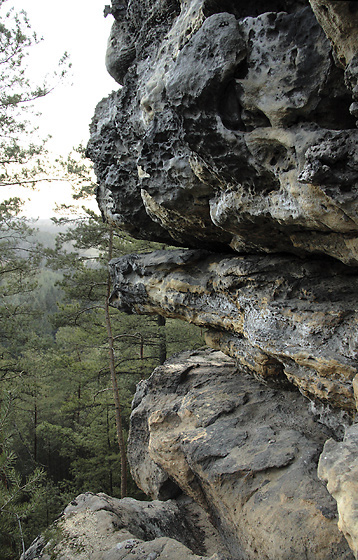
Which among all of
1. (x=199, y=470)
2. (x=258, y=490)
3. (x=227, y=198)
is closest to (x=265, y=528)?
(x=258, y=490)

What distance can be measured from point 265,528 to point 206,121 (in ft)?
15.2

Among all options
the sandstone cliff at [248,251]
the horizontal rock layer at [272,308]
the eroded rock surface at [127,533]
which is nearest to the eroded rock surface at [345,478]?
the sandstone cliff at [248,251]

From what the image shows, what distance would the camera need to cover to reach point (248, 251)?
5480mm

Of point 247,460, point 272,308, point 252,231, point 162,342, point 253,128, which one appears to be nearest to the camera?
point 253,128

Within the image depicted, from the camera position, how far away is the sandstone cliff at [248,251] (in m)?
3.07

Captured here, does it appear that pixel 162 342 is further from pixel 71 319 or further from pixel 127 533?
pixel 127 533

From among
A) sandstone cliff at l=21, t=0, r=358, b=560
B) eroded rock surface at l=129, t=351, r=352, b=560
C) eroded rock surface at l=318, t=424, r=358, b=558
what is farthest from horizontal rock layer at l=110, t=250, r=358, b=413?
eroded rock surface at l=318, t=424, r=358, b=558

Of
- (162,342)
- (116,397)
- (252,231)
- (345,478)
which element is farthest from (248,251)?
(162,342)

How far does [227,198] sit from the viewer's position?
4406 millimetres

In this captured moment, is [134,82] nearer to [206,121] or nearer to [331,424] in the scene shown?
[206,121]

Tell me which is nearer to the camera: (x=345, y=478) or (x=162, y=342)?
(x=345, y=478)

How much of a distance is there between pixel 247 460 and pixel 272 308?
2.07 metres

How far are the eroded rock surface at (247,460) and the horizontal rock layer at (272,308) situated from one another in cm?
66

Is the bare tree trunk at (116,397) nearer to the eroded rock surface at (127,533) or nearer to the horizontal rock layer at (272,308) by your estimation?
the eroded rock surface at (127,533)
